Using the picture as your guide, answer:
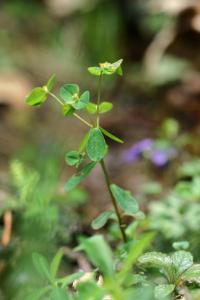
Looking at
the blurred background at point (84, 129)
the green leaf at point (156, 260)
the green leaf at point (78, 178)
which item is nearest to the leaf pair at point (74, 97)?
the green leaf at point (78, 178)

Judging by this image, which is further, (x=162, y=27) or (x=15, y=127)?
(x=162, y=27)

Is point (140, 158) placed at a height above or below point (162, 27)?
below

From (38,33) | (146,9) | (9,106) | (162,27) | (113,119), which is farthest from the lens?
(38,33)

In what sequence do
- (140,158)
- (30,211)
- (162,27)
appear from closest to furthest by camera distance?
(30,211), (140,158), (162,27)

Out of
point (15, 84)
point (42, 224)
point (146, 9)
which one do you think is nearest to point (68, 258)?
point (42, 224)

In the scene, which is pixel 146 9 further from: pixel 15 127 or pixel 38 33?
pixel 15 127

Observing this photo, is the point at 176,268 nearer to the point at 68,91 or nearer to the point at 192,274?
the point at 192,274

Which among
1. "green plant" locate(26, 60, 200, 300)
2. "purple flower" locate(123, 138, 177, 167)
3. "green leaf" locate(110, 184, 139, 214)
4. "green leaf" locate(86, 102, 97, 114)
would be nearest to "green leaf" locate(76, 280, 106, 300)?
"green plant" locate(26, 60, 200, 300)
